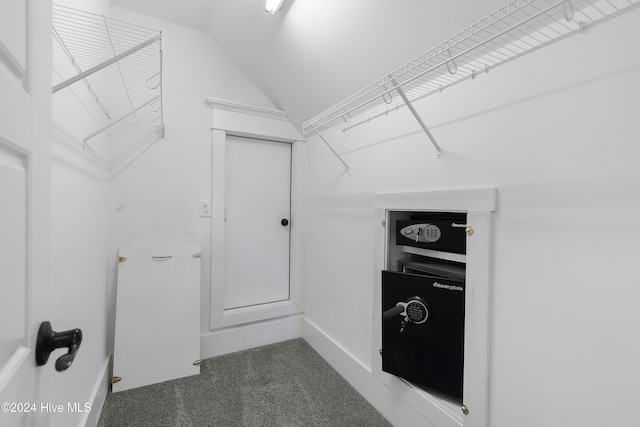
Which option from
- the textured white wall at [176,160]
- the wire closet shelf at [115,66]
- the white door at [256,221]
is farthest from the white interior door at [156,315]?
the wire closet shelf at [115,66]

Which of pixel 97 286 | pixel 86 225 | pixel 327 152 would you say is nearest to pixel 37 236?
pixel 86 225

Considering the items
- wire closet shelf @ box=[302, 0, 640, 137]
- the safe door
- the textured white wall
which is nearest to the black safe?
the safe door

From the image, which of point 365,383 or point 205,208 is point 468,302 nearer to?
point 365,383

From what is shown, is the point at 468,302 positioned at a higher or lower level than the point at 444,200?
lower

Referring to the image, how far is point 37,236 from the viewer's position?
570 millimetres

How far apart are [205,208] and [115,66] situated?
3.45ft

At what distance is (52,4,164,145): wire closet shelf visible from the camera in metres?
1.28

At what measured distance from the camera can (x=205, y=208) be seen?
2232 mm

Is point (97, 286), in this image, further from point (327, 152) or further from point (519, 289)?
point (519, 289)

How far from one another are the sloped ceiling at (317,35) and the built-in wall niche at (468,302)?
678 mm

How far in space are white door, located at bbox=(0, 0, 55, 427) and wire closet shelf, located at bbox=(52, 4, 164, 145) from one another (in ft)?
2.36

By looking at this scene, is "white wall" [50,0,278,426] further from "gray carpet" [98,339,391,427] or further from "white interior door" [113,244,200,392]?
"gray carpet" [98,339,391,427]

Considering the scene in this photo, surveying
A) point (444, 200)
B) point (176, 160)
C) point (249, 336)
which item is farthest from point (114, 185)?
point (444, 200)

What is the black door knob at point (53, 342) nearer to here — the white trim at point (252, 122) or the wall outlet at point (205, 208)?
the wall outlet at point (205, 208)
